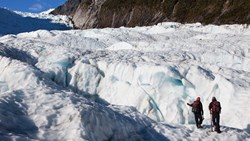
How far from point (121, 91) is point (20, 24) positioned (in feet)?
215

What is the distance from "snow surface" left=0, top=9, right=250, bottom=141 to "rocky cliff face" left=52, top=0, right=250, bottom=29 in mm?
33012

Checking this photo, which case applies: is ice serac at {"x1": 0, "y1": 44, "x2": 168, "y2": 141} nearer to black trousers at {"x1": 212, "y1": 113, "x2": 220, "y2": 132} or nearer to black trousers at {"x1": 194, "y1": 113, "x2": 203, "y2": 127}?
black trousers at {"x1": 194, "y1": 113, "x2": 203, "y2": 127}

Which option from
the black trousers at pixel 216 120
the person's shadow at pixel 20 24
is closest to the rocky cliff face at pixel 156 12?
the person's shadow at pixel 20 24

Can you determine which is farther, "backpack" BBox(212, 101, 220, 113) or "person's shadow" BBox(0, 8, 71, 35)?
"person's shadow" BBox(0, 8, 71, 35)

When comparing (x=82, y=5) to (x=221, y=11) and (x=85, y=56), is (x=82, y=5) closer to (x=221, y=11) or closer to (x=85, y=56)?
(x=221, y=11)

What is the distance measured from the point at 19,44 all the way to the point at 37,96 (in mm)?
15101

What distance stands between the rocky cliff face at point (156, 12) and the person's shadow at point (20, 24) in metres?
6.62

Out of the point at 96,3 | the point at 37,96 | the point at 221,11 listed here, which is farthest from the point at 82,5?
the point at 37,96

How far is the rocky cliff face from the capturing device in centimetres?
6712

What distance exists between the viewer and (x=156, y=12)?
275 ft

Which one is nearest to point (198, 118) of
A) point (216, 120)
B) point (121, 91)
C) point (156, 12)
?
point (216, 120)

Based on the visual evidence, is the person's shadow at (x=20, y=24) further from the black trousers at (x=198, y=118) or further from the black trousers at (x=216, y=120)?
the black trousers at (x=216, y=120)

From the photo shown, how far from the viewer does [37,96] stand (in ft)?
43.9

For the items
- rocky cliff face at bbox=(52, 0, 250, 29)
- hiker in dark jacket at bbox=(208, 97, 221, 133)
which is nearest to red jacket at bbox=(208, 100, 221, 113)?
hiker in dark jacket at bbox=(208, 97, 221, 133)
